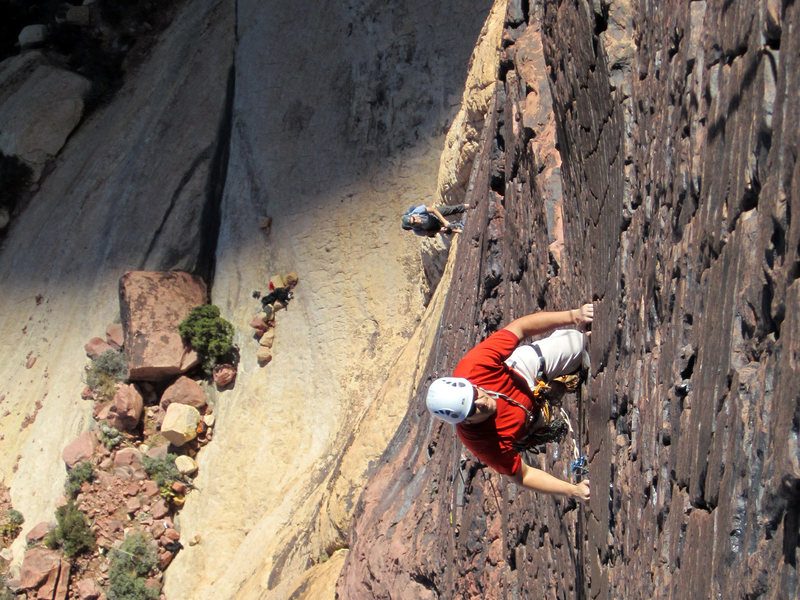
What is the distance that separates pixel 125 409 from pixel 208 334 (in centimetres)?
255

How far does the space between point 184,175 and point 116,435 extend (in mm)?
6834

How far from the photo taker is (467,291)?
7.88 metres

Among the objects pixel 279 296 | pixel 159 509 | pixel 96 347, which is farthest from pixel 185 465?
pixel 279 296

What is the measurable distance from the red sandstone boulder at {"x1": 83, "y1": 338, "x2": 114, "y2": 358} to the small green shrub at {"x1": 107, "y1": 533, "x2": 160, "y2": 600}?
458cm

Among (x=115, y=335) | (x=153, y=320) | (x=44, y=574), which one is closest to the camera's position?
(x=44, y=574)

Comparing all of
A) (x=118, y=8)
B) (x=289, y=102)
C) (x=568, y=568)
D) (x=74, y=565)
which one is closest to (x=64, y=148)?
(x=118, y=8)

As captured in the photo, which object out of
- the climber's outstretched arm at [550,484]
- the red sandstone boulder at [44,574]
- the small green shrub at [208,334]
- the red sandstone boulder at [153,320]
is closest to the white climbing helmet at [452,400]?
the climber's outstretched arm at [550,484]

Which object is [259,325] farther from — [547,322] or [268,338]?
[547,322]

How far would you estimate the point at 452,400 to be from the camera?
435 centimetres

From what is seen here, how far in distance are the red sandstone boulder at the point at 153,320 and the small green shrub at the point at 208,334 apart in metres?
0.37

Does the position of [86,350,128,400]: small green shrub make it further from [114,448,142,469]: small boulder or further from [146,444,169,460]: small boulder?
[146,444,169,460]: small boulder

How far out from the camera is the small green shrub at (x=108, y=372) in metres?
16.4

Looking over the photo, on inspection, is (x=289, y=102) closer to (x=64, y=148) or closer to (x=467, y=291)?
(x=64, y=148)

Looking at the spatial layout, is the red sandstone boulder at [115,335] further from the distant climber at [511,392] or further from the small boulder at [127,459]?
the distant climber at [511,392]
